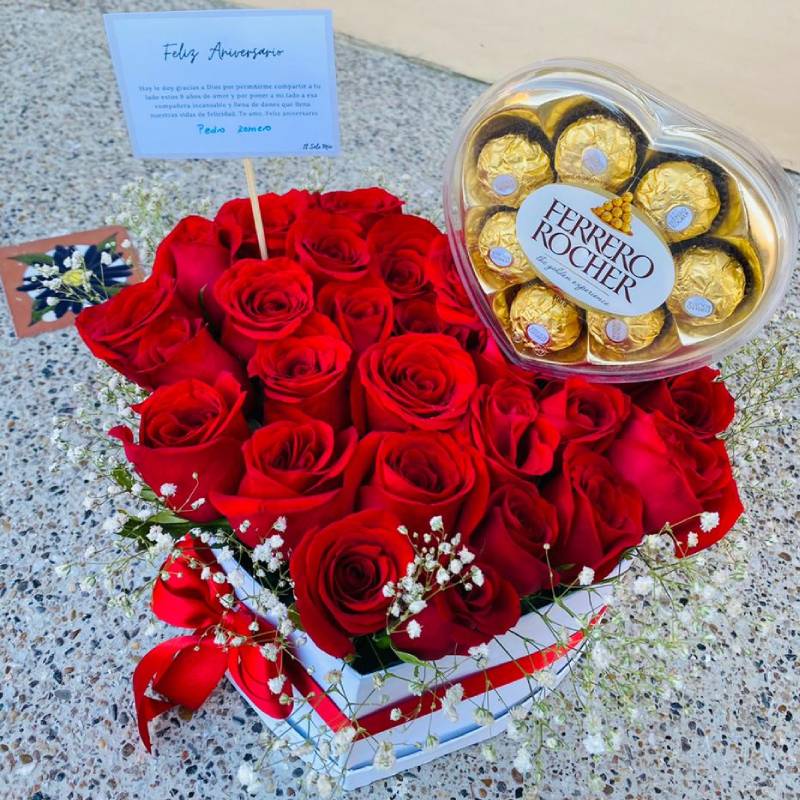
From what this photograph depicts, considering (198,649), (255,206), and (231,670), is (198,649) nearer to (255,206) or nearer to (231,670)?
(231,670)

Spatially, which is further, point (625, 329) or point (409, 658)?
point (625, 329)

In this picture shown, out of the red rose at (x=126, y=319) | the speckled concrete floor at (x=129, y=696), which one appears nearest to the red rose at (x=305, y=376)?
the red rose at (x=126, y=319)

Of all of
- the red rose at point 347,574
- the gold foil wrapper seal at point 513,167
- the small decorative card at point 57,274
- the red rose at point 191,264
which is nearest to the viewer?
the red rose at point 347,574

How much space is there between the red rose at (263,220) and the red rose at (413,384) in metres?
0.22

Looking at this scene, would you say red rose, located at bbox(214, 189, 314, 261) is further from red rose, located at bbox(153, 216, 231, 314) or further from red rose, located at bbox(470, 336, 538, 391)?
red rose, located at bbox(470, 336, 538, 391)

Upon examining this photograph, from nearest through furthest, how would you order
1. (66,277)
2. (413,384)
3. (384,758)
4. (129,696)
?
(384,758) < (413,384) < (129,696) < (66,277)

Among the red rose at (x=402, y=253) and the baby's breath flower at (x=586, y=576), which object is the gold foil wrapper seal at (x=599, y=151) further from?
the baby's breath flower at (x=586, y=576)

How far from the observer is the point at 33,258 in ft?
4.32

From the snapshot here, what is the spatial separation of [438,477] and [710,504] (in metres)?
0.26

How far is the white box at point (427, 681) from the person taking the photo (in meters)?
0.66

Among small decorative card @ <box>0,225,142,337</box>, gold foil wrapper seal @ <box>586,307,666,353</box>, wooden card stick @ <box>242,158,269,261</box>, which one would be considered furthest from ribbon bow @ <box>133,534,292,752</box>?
small decorative card @ <box>0,225,142,337</box>

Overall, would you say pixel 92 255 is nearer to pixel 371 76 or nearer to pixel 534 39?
pixel 371 76

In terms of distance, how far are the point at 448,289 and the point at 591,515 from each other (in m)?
0.28

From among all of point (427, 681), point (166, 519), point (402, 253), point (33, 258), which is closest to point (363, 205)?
point (402, 253)
